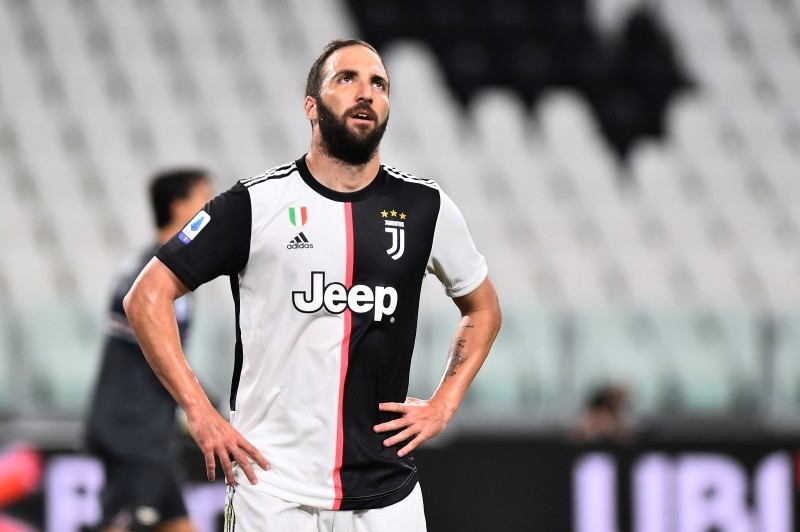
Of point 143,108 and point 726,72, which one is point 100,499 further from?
point 726,72

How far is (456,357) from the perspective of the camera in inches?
123

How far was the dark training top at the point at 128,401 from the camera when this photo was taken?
15.2 feet

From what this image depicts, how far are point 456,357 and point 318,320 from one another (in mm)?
445

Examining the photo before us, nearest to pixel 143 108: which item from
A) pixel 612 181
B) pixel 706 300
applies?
pixel 612 181

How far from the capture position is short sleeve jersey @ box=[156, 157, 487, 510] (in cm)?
286

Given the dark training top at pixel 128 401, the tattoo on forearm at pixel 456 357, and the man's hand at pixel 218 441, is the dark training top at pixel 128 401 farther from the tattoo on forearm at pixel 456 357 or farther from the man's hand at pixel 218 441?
the man's hand at pixel 218 441

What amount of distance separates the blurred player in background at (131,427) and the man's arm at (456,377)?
1734mm

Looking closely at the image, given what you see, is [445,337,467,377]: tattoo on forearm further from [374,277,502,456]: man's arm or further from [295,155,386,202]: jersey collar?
[295,155,386,202]: jersey collar

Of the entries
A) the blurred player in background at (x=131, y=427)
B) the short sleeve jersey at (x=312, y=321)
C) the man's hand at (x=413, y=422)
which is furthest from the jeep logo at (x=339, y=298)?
the blurred player in background at (x=131, y=427)

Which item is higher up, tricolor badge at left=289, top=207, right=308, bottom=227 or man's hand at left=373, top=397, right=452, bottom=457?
tricolor badge at left=289, top=207, right=308, bottom=227

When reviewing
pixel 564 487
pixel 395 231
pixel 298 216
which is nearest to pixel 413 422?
pixel 395 231

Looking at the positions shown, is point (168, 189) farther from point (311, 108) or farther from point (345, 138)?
point (345, 138)

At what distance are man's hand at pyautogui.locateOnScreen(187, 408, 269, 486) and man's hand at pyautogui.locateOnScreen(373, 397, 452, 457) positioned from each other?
32 centimetres

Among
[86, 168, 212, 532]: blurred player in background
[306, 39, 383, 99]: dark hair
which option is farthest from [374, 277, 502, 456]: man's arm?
[86, 168, 212, 532]: blurred player in background
